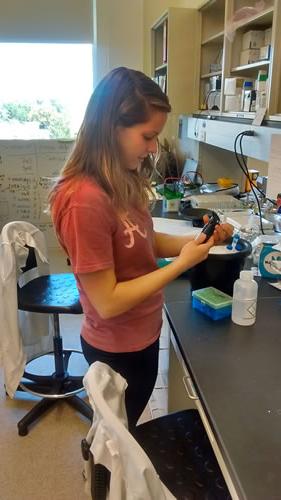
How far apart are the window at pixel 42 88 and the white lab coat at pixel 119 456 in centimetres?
352

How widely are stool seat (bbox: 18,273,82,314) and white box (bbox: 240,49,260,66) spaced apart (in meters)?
1.36

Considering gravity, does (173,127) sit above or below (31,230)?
above

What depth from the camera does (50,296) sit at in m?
1.90

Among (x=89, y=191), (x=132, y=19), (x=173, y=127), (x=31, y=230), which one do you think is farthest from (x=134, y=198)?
(x=132, y=19)

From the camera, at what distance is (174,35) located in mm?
2697

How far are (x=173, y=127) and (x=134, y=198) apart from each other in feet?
9.15

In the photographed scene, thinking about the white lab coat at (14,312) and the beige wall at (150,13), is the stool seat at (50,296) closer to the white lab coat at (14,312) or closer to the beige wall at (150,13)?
the white lab coat at (14,312)

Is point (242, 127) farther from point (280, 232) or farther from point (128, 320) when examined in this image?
point (128, 320)

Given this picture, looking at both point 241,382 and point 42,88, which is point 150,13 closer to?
point 42,88

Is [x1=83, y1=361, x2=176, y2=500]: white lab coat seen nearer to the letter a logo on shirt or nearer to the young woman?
the young woman

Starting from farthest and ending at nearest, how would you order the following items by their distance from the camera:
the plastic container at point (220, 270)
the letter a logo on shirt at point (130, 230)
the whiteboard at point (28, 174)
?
the whiteboard at point (28, 174)
the plastic container at point (220, 270)
the letter a logo on shirt at point (130, 230)

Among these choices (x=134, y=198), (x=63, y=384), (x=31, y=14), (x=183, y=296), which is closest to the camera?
(x=134, y=198)

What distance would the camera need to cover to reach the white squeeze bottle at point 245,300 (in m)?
1.18

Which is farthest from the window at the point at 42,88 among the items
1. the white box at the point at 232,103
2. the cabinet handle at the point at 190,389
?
the cabinet handle at the point at 190,389
